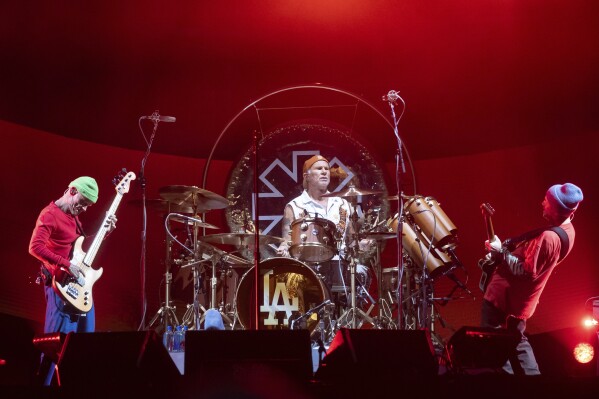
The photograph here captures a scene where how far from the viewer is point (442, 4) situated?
7582 millimetres

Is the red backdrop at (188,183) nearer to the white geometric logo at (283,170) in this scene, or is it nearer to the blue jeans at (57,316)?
the white geometric logo at (283,170)

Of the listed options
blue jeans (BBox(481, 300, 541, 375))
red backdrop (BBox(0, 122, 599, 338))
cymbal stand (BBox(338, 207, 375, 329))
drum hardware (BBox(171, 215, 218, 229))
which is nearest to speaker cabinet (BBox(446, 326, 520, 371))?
blue jeans (BBox(481, 300, 541, 375))

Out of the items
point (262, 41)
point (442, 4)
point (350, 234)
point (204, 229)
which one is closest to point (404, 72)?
point (442, 4)

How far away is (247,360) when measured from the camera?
372 cm

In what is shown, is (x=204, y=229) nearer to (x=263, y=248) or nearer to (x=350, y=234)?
(x=263, y=248)

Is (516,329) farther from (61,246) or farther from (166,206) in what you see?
(61,246)

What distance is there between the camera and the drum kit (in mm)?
6891

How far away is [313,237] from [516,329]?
2.31 m

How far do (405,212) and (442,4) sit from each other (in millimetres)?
2404

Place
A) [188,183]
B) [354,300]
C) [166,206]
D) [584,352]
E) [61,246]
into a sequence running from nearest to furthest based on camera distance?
[584,352], [61,246], [354,300], [166,206], [188,183]

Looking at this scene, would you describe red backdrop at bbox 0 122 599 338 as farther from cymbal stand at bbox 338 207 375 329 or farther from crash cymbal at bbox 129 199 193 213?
cymbal stand at bbox 338 207 375 329

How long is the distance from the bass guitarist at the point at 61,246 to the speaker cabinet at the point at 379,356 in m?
3.20

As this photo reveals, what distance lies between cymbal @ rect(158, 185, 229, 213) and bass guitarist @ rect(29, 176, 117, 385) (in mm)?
613

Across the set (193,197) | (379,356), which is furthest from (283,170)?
(379,356)
